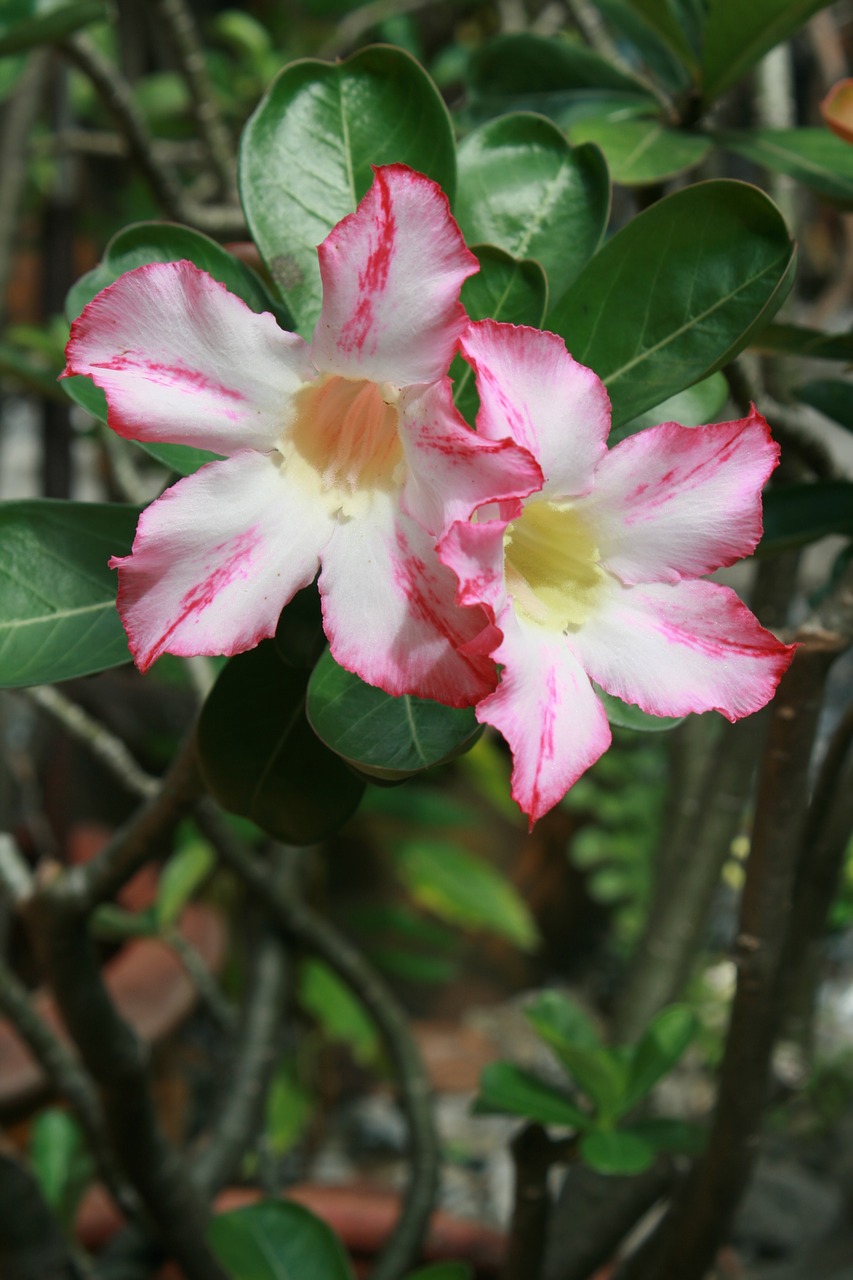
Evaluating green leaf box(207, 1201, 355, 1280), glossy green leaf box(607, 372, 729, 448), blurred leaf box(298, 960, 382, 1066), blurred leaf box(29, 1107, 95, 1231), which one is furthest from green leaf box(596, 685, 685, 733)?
blurred leaf box(298, 960, 382, 1066)

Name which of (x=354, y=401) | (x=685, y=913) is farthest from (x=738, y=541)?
(x=685, y=913)

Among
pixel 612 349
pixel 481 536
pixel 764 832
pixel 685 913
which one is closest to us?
pixel 481 536

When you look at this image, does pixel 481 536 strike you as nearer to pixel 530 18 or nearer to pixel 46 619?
pixel 46 619

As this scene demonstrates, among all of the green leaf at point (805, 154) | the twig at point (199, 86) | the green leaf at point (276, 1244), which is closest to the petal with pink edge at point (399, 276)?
the green leaf at point (805, 154)

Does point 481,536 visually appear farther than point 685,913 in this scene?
No

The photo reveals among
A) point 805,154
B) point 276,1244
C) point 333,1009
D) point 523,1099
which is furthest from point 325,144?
point 333,1009

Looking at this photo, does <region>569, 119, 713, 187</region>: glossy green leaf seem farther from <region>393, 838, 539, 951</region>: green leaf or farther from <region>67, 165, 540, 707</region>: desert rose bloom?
<region>393, 838, 539, 951</region>: green leaf
